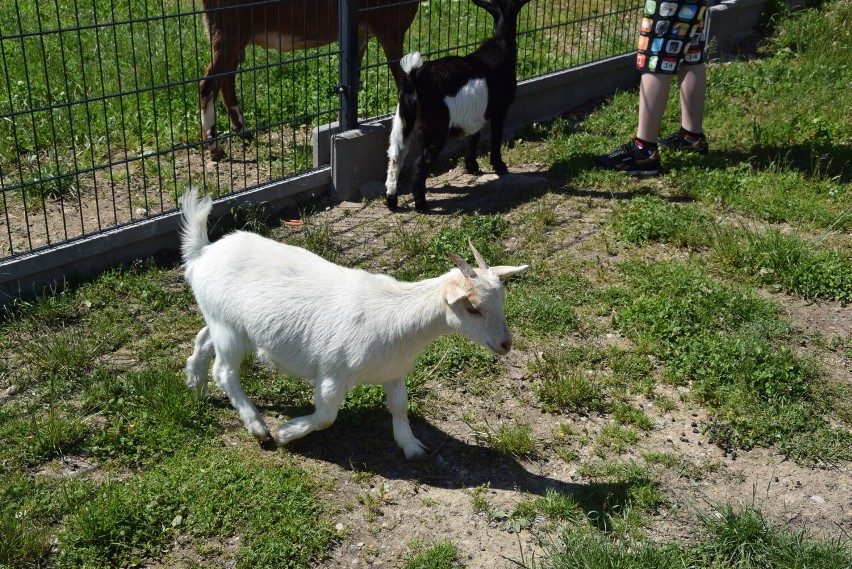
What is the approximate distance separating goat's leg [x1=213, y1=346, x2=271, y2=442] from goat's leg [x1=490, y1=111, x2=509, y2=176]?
3550 millimetres

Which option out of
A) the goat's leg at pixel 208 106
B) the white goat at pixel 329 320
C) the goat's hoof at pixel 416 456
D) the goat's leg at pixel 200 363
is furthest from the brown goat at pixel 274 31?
the goat's hoof at pixel 416 456

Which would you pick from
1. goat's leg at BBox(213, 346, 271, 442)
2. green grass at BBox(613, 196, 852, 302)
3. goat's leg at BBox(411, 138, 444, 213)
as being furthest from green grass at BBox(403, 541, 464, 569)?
goat's leg at BBox(411, 138, 444, 213)

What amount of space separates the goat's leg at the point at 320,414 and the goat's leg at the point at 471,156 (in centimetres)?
361

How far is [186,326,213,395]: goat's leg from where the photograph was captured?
4477 mm

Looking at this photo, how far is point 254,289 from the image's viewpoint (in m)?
4.06

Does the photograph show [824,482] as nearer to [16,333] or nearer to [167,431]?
[167,431]

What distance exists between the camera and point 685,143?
7.58 meters

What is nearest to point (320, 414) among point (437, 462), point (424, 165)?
point (437, 462)

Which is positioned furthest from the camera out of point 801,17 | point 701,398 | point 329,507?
point 801,17

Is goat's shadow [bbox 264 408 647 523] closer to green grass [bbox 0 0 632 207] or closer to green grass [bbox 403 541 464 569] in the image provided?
green grass [bbox 403 541 464 569]

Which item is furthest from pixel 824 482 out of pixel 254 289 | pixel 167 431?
pixel 167 431

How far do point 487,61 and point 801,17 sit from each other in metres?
5.49

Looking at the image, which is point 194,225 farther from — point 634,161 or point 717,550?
point 634,161

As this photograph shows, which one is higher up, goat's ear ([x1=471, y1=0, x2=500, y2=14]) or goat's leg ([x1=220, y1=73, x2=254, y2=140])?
goat's ear ([x1=471, y1=0, x2=500, y2=14])
